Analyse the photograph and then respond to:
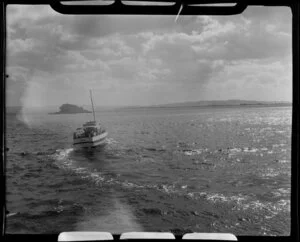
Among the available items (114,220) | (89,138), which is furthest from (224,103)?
(114,220)

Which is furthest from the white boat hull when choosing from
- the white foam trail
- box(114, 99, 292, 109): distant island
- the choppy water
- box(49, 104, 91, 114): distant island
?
box(114, 99, 292, 109): distant island

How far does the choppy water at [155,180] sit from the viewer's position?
2406cm

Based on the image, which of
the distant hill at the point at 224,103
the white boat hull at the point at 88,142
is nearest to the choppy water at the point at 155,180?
the white boat hull at the point at 88,142

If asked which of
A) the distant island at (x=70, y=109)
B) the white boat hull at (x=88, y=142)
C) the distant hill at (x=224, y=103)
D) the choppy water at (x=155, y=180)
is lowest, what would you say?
the choppy water at (x=155, y=180)

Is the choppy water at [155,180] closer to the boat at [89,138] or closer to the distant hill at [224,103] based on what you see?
the boat at [89,138]

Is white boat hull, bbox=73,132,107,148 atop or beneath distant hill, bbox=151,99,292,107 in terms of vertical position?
beneath

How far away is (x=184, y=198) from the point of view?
26297 millimetres

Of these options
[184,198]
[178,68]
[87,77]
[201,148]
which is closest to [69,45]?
[87,77]

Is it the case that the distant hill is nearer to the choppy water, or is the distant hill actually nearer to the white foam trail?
the choppy water

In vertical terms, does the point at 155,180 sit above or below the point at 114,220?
above

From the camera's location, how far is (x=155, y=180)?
28.1 meters

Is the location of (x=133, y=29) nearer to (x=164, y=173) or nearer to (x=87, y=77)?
(x=87, y=77)

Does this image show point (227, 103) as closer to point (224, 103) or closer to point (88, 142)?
point (224, 103)

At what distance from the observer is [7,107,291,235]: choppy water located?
24062 mm
